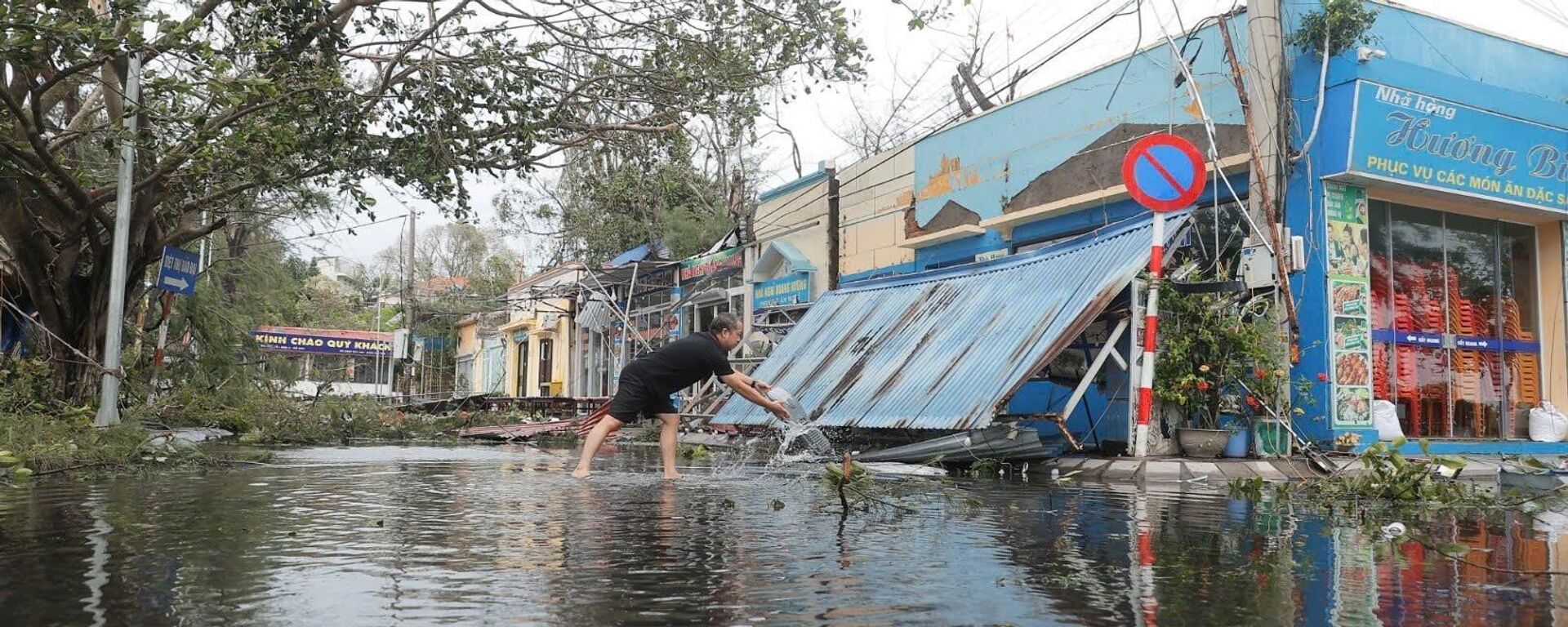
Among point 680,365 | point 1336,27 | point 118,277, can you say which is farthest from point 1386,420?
point 118,277

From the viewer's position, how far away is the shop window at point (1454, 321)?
42.9 ft

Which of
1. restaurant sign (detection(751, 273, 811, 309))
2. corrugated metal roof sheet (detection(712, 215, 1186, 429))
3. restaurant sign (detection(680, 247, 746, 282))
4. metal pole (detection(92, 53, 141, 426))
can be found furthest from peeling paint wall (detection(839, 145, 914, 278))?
metal pole (detection(92, 53, 141, 426))

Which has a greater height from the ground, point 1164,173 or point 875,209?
point 875,209

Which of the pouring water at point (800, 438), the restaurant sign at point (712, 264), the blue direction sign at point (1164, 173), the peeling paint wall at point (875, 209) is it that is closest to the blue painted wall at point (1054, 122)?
the peeling paint wall at point (875, 209)

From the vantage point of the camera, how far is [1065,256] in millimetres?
12430

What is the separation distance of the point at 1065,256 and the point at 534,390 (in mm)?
31159

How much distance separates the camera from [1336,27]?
11766 mm

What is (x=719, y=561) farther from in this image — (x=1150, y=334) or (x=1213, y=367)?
(x=1213, y=367)

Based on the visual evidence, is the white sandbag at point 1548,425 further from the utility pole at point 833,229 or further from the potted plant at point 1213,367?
the utility pole at point 833,229

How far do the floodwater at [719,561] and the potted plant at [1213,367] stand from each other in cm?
298

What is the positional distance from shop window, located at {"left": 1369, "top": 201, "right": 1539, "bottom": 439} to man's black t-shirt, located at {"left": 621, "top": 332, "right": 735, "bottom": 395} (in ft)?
26.1

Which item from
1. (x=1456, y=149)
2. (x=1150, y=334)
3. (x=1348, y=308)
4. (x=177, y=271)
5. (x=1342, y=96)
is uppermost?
(x=1342, y=96)

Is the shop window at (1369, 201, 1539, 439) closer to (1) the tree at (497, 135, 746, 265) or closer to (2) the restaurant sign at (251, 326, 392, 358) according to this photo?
(1) the tree at (497, 135, 746, 265)

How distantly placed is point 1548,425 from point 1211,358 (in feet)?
19.3
